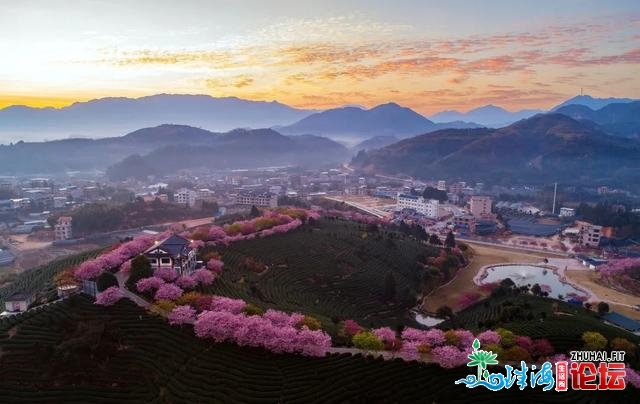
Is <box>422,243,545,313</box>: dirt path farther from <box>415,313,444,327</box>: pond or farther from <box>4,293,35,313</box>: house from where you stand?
<box>4,293,35,313</box>: house

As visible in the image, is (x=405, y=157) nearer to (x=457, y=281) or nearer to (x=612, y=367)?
(x=457, y=281)

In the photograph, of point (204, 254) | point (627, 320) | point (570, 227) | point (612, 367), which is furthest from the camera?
point (570, 227)

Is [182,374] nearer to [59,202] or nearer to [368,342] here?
[368,342]

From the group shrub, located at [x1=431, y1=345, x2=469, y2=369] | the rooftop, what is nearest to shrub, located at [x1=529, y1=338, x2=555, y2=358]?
shrub, located at [x1=431, y1=345, x2=469, y2=369]

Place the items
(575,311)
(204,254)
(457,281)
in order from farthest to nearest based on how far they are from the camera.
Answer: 1. (457,281)
2. (204,254)
3. (575,311)

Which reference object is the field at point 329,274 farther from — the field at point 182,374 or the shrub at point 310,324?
the field at point 182,374

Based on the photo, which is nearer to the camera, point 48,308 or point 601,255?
point 48,308

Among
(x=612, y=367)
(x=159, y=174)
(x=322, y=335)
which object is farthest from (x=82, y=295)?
(x=159, y=174)
